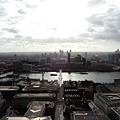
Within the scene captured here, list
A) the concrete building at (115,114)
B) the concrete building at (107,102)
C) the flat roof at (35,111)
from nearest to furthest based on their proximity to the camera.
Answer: the flat roof at (35,111)
the concrete building at (115,114)
the concrete building at (107,102)

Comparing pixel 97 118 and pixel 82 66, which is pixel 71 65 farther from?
pixel 97 118

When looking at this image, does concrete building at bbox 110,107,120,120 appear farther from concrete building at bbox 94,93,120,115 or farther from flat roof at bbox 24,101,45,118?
flat roof at bbox 24,101,45,118

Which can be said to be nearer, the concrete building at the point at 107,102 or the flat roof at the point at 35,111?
the flat roof at the point at 35,111

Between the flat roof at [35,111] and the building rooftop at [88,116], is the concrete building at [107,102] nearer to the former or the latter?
the building rooftop at [88,116]

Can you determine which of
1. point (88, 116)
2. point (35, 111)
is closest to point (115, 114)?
point (88, 116)

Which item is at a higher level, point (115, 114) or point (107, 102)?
point (107, 102)

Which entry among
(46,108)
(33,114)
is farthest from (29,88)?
(33,114)

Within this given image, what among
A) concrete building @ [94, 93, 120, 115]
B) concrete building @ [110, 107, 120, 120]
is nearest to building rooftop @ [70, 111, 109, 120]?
concrete building @ [110, 107, 120, 120]

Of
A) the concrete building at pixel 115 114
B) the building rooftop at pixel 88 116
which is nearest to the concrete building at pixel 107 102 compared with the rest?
the concrete building at pixel 115 114

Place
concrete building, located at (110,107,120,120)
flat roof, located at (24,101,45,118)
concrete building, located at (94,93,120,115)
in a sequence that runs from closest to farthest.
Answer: flat roof, located at (24,101,45,118) < concrete building, located at (110,107,120,120) < concrete building, located at (94,93,120,115)

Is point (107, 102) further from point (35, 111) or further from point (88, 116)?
point (35, 111)

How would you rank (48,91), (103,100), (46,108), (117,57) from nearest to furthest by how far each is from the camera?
(46,108) → (103,100) → (48,91) → (117,57)
